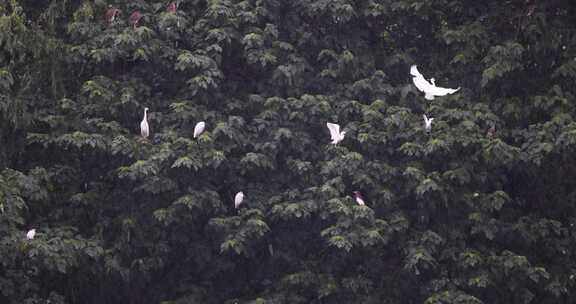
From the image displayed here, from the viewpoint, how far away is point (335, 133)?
22.5 feet

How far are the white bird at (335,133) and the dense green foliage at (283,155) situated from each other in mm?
74

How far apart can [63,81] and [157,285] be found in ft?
5.17

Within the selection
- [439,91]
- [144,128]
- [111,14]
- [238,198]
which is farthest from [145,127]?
[439,91]

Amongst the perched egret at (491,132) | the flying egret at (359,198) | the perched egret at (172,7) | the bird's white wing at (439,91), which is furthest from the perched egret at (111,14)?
the perched egret at (491,132)

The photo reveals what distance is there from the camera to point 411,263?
6633 mm

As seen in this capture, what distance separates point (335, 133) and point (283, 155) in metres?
0.46

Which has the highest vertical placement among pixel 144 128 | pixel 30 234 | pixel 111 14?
pixel 111 14

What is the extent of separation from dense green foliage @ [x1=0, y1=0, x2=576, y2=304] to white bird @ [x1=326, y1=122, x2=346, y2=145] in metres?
0.07

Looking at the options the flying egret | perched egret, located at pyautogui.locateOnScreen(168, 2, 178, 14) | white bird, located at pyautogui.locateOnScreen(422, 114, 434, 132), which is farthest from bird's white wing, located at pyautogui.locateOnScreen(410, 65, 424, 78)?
perched egret, located at pyautogui.locateOnScreen(168, 2, 178, 14)

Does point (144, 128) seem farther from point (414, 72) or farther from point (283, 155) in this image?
point (414, 72)

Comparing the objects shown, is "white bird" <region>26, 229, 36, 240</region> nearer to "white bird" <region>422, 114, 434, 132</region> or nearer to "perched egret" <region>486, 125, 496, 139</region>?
"white bird" <region>422, 114, 434, 132</region>

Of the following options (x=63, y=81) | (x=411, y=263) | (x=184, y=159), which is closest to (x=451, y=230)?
(x=411, y=263)

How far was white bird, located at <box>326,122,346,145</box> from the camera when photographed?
6852 millimetres

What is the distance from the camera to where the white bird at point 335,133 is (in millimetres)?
6852
